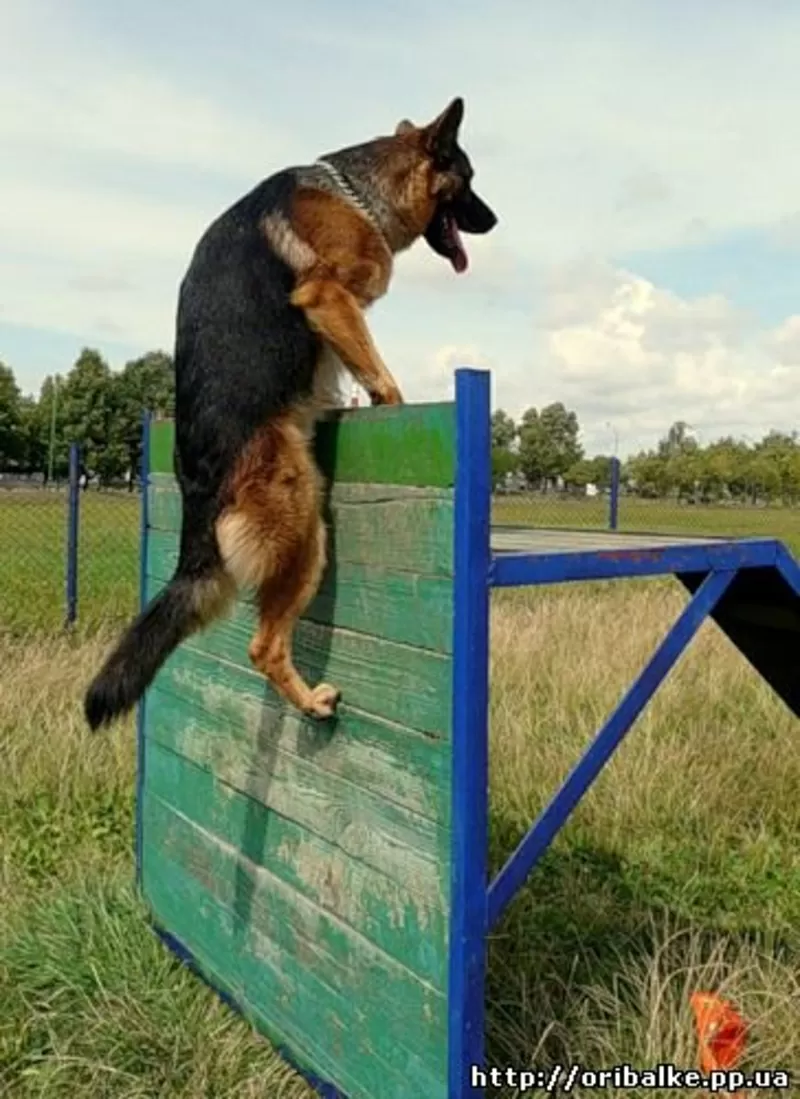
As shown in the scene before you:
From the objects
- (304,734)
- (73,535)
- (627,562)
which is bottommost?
(304,734)

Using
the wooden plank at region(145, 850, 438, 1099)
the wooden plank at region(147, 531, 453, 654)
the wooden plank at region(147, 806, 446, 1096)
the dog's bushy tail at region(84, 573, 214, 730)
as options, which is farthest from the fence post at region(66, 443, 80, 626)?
the wooden plank at region(147, 531, 453, 654)

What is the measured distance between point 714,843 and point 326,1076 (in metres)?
2.00

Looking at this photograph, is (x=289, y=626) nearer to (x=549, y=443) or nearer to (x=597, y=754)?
(x=597, y=754)

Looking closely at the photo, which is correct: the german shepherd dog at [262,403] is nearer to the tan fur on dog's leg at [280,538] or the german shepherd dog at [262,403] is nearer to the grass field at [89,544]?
the tan fur on dog's leg at [280,538]

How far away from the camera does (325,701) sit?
2.46 meters

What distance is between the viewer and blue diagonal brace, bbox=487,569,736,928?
2.13 meters

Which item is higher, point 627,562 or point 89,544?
point 627,562

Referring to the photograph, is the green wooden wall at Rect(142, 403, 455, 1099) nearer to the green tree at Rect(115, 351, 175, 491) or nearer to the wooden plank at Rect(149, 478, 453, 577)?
the wooden plank at Rect(149, 478, 453, 577)

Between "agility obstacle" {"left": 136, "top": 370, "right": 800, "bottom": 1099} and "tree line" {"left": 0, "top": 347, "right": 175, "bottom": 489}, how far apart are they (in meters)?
59.1

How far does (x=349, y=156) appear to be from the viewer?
2.96m

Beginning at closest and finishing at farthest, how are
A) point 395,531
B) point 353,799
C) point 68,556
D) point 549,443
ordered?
point 395,531
point 353,799
point 68,556
point 549,443

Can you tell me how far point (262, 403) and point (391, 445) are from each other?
40 centimetres

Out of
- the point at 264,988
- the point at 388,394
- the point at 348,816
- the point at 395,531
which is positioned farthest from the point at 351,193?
the point at 264,988

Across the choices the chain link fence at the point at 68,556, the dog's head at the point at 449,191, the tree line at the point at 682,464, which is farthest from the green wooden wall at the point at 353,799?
the tree line at the point at 682,464
